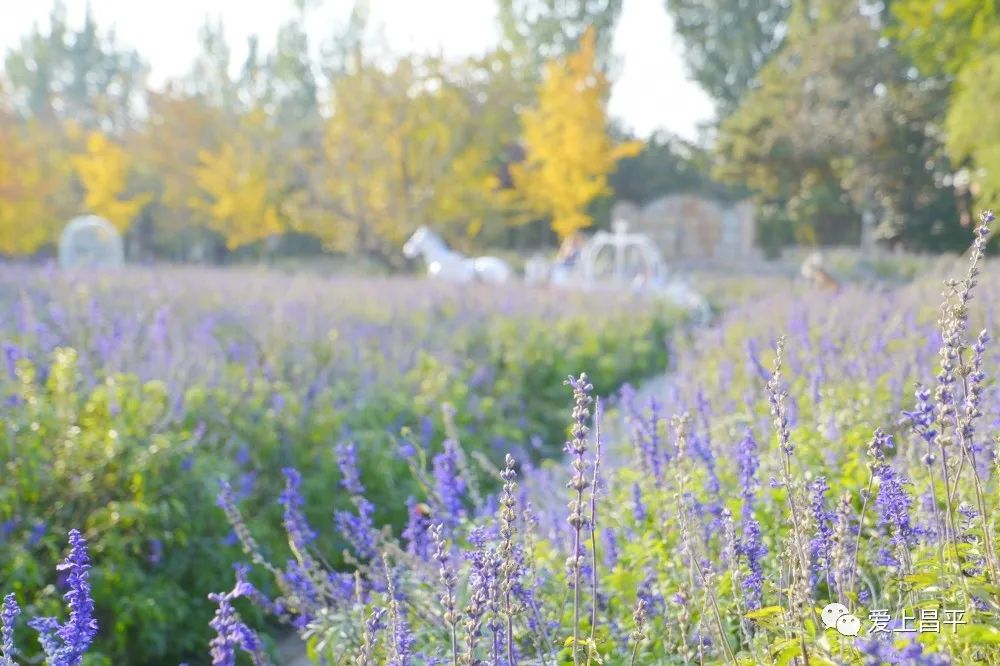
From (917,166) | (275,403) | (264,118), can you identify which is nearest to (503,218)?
(264,118)

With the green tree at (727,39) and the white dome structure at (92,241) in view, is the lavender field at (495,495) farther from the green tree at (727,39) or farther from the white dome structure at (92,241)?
the green tree at (727,39)

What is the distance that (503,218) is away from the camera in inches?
1121

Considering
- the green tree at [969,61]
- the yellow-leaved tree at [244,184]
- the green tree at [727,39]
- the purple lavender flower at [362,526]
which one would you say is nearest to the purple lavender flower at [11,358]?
the purple lavender flower at [362,526]

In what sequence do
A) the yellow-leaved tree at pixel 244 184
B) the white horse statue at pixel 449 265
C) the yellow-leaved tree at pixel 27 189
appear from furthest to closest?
the yellow-leaved tree at pixel 244 184 → the yellow-leaved tree at pixel 27 189 → the white horse statue at pixel 449 265

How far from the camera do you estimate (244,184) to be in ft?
85.5

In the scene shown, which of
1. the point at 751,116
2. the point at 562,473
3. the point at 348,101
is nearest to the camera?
the point at 562,473

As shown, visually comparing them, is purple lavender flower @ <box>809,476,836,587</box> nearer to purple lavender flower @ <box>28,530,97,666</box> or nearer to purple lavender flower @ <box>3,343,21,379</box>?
purple lavender flower @ <box>28,530,97,666</box>

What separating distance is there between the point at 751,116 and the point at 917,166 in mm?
4665

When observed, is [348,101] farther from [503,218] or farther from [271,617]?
[271,617]

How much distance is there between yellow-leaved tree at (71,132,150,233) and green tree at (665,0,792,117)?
21622 millimetres

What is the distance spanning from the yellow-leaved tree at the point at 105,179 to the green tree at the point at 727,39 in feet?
70.9

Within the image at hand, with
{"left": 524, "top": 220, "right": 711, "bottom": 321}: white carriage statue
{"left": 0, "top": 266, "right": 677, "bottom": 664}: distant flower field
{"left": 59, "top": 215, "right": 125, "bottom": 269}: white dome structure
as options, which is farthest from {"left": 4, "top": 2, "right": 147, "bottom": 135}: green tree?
{"left": 0, "top": 266, "right": 677, "bottom": 664}: distant flower field

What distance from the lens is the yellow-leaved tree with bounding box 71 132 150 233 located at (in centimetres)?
2650

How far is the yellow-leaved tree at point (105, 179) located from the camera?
86.9ft
